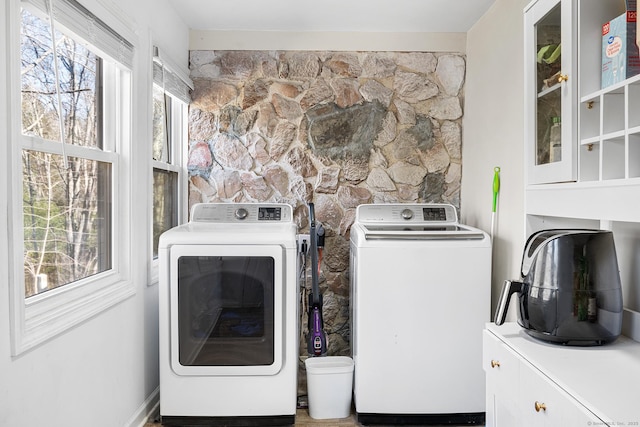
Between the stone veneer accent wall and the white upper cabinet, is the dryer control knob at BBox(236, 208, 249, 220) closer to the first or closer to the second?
the stone veneer accent wall

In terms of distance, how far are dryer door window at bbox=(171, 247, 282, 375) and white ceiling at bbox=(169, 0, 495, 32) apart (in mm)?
1528

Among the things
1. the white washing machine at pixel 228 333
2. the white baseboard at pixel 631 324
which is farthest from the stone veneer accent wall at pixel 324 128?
the white baseboard at pixel 631 324

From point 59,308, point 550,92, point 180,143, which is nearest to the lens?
point 550,92

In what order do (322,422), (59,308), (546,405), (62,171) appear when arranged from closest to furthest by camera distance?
(546,405), (59,308), (62,171), (322,422)

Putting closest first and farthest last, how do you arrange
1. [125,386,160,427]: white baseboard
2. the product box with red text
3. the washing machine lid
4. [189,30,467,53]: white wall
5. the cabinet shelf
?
the product box with red text
the cabinet shelf
[125,386,160,427]: white baseboard
the washing machine lid
[189,30,467,53]: white wall

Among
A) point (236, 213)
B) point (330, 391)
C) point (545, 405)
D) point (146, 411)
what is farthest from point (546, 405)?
point (236, 213)

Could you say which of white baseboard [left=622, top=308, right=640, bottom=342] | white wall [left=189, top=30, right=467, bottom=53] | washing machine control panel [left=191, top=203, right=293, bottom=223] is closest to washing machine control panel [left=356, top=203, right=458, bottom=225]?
washing machine control panel [left=191, top=203, right=293, bottom=223]

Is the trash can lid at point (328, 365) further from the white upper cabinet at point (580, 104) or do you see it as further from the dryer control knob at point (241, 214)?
the white upper cabinet at point (580, 104)

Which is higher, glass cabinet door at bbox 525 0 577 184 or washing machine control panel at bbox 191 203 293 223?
glass cabinet door at bbox 525 0 577 184

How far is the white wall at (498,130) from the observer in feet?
7.86

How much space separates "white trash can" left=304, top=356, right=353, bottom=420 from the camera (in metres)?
2.55

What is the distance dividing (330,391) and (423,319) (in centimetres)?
66

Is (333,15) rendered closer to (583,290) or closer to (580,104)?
(580,104)

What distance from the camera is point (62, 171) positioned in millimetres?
1802
